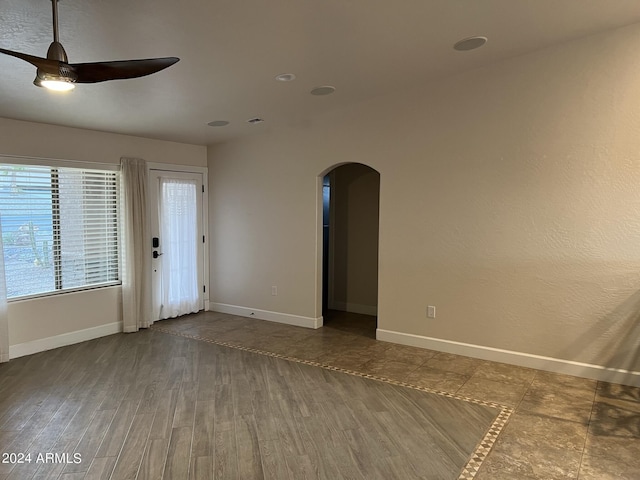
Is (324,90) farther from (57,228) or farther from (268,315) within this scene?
(57,228)

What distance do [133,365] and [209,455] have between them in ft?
6.53

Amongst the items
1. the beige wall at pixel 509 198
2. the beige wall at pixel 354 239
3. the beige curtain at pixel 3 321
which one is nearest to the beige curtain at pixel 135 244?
the beige curtain at pixel 3 321

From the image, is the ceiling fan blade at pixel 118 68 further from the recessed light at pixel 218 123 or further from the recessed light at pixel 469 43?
the recessed light at pixel 218 123

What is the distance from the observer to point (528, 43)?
12.2 ft

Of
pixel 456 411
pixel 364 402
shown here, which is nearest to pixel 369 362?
pixel 364 402

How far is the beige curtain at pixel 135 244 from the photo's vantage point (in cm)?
536

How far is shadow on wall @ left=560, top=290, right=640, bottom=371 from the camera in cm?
364

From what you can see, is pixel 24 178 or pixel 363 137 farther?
pixel 363 137

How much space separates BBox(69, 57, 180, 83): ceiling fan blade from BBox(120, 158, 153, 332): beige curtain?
3309 millimetres

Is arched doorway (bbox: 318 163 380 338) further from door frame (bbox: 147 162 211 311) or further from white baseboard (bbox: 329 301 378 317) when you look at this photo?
door frame (bbox: 147 162 211 311)

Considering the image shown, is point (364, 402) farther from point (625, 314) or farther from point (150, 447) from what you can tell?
point (625, 314)

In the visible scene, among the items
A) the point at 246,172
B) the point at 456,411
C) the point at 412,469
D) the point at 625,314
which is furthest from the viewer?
the point at 246,172

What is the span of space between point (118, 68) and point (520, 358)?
427 cm

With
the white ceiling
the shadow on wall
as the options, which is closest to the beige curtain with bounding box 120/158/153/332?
the white ceiling
